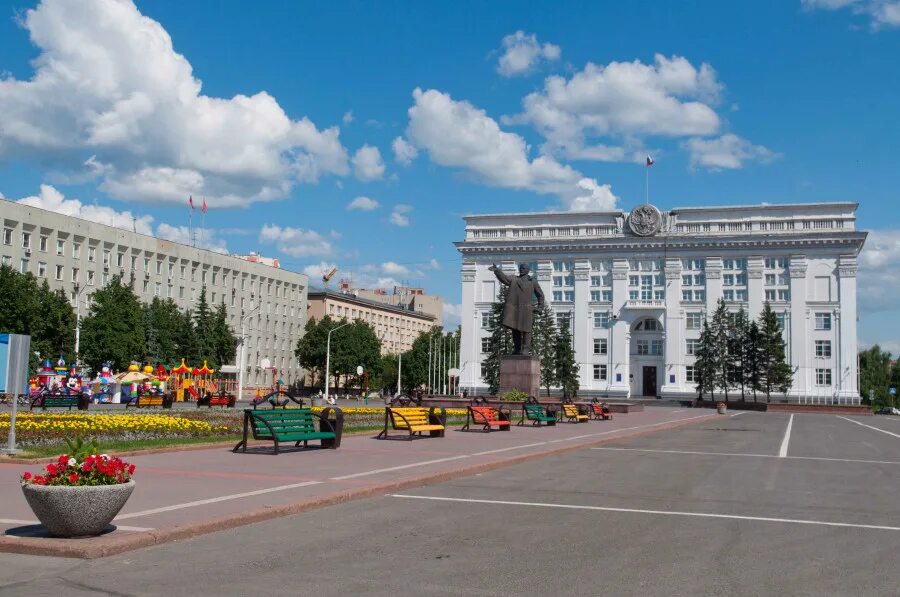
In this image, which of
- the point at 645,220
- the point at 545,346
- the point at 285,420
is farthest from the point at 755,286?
the point at 285,420

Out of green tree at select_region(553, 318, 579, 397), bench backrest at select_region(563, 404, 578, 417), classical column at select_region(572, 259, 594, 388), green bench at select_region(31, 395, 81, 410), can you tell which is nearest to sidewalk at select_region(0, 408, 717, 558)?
bench backrest at select_region(563, 404, 578, 417)

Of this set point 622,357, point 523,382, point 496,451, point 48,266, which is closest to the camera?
point 496,451

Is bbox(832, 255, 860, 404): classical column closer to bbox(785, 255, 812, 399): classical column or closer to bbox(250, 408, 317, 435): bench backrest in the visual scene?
bbox(785, 255, 812, 399): classical column

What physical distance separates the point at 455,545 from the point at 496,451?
10.4m

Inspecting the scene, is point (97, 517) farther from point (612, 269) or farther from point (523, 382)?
point (612, 269)

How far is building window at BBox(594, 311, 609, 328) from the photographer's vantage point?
110312 millimetres

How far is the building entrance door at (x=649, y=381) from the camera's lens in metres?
109

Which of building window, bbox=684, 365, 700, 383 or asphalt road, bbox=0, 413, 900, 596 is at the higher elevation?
building window, bbox=684, 365, 700, 383

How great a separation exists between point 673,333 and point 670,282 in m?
6.20

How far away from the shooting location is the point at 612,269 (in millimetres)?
109750

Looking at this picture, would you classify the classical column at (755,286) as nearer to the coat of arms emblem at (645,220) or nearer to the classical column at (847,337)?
the classical column at (847,337)

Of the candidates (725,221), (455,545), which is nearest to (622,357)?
(725,221)

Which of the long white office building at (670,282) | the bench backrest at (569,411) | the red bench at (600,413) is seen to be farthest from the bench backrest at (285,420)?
the long white office building at (670,282)

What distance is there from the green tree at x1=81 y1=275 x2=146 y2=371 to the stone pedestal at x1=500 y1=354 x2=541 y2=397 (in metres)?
42.1
